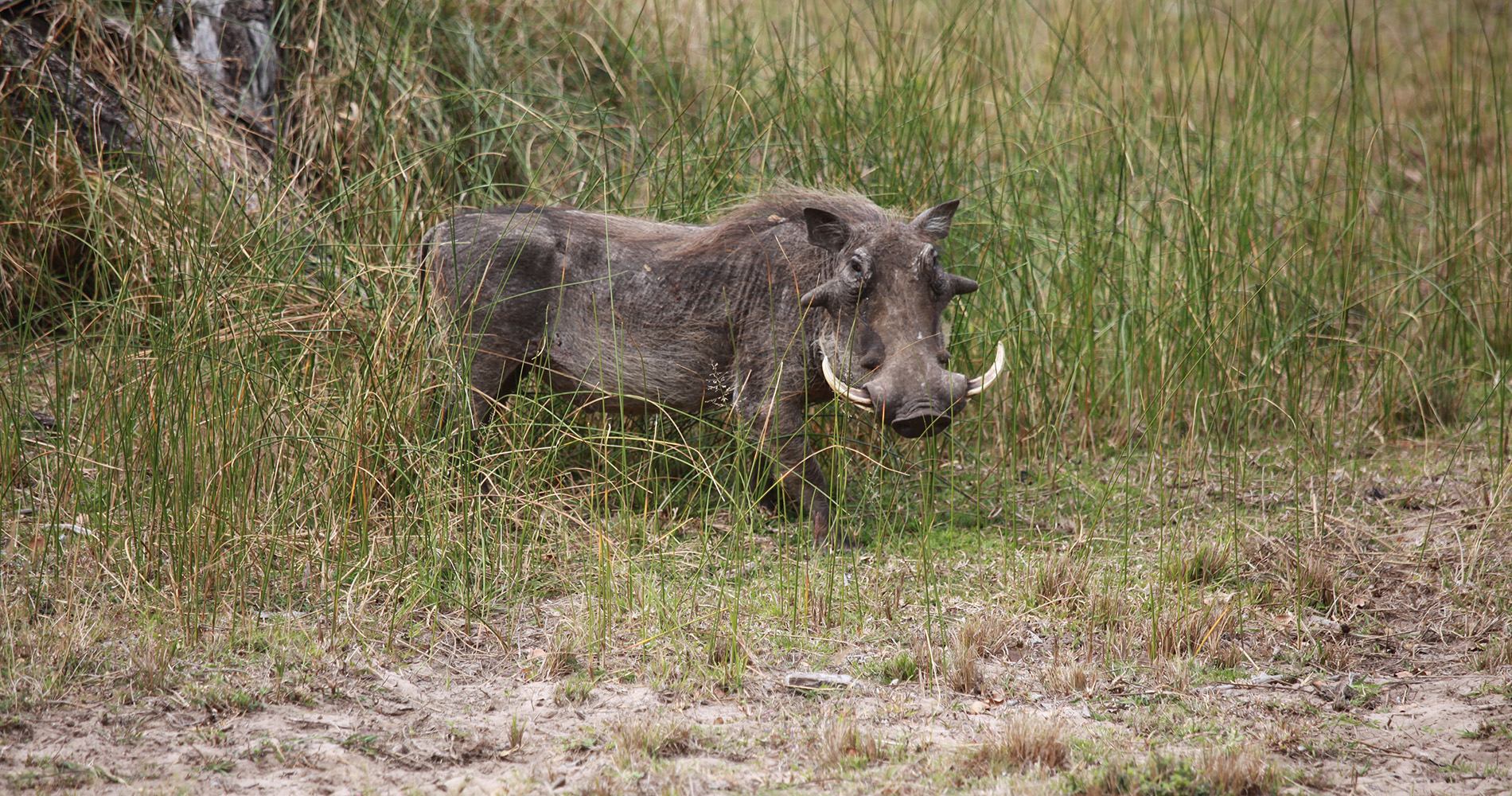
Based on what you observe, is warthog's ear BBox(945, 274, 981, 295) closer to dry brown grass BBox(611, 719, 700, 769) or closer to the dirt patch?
the dirt patch

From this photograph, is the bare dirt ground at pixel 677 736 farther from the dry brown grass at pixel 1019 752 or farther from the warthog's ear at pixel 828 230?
the warthog's ear at pixel 828 230

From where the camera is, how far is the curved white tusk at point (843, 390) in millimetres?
3494

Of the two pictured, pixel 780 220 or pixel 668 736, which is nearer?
pixel 668 736

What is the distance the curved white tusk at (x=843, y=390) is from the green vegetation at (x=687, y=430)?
22cm

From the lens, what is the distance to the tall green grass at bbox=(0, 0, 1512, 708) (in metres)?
3.19

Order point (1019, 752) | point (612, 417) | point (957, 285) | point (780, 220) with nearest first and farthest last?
1. point (1019, 752)
2. point (957, 285)
3. point (780, 220)
4. point (612, 417)

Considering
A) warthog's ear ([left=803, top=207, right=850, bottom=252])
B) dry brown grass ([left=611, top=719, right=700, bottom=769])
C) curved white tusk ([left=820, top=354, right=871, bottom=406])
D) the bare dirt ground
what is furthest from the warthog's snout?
dry brown grass ([left=611, top=719, right=700, bottom=769])

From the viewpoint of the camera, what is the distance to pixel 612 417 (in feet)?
13.9

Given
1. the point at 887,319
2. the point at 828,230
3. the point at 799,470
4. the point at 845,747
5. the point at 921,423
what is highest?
the point at 828,230

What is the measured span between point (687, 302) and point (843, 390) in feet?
2.23

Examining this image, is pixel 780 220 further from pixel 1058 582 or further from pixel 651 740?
pixel 651 740

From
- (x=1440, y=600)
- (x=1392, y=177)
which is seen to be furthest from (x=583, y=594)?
(x=1392, y=177)

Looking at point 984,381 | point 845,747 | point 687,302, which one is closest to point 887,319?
point 984,381

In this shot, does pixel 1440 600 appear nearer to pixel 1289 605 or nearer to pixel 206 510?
pixel 1289 605
